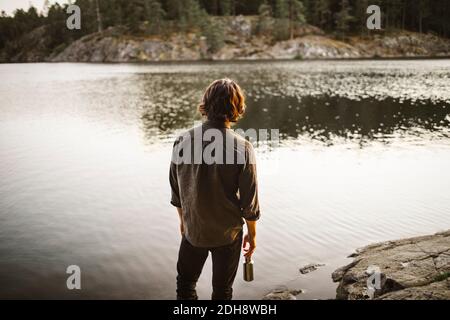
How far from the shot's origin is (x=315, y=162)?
13.3 m

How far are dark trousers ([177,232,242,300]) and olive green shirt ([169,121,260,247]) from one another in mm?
110

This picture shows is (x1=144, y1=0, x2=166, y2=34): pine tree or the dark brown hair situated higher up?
(x1=144, y1=0, x2=166, y2=34): pine tree

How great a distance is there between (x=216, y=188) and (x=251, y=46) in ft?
293

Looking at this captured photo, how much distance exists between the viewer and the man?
3412mm

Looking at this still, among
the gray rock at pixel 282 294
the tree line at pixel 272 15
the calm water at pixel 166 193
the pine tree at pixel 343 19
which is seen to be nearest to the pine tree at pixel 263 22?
the tree line at pixel 272 15

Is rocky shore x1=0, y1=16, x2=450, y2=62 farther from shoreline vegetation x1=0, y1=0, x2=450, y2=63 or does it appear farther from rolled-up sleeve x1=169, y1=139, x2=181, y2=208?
rolled-up sleeve x1=169, y1=139, x2=181, y2=208

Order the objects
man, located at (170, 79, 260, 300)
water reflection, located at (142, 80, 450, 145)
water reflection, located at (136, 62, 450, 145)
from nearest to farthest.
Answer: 1. man, located at (170, 79, 260, 300)
2. water reflection, located at (142, 80, 450, 145)
3. water reflection, located at (136, 62, 450, 145)

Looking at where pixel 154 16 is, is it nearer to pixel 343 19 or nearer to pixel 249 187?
pixel 343 19

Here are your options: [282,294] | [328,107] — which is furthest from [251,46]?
[282,294]

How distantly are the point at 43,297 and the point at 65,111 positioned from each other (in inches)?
838

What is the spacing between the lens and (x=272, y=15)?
104 meters

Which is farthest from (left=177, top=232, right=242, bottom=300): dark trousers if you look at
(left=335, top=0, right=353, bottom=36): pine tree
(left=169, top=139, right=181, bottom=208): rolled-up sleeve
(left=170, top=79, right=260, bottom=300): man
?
(left=335, top=0, right=353, bottom=36): pine tree
